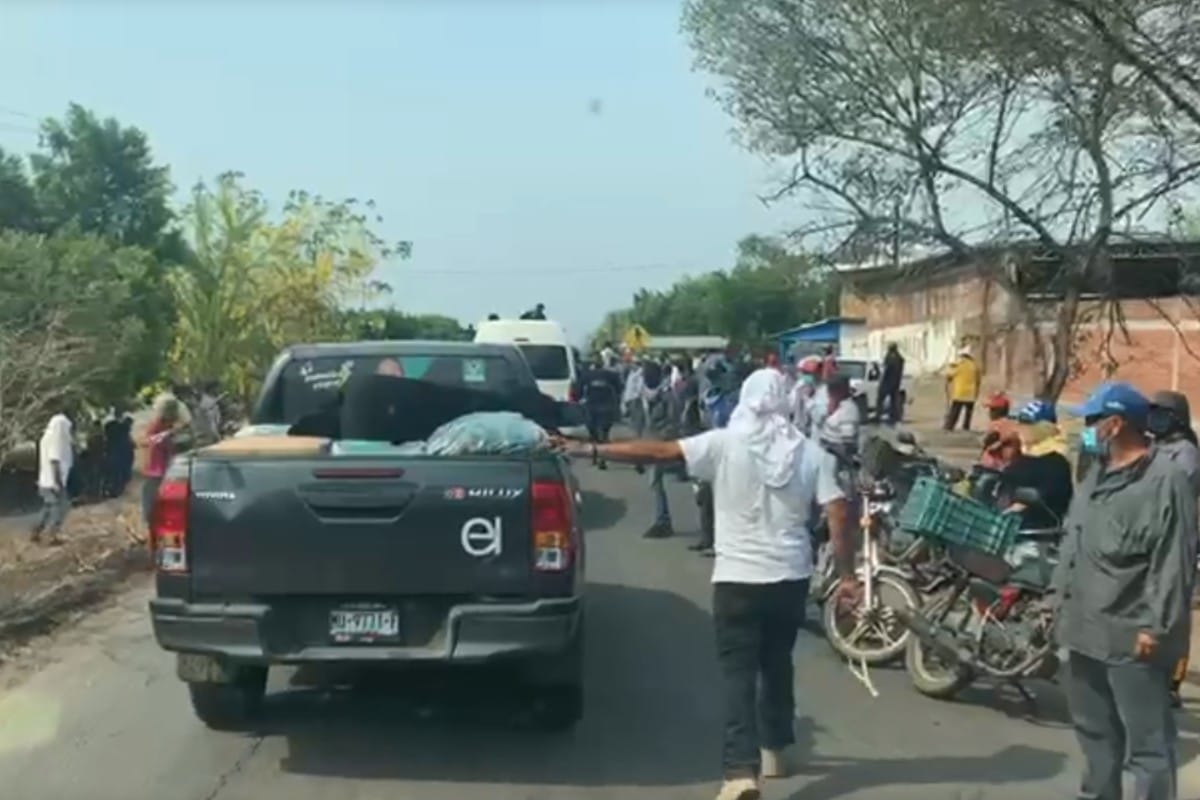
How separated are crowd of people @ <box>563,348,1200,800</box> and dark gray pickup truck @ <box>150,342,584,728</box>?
49 cm

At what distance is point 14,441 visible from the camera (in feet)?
51.3

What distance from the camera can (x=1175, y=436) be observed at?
7617 millimetres

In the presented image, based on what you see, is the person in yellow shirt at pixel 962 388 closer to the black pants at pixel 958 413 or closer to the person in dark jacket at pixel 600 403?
the black pants at pixel 958 413

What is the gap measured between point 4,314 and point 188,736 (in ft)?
49.0

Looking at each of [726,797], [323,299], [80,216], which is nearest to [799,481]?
[726,797]

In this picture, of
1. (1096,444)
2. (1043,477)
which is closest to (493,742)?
(1096,444)

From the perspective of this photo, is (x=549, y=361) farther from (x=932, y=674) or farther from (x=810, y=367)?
(x=932, y=674)

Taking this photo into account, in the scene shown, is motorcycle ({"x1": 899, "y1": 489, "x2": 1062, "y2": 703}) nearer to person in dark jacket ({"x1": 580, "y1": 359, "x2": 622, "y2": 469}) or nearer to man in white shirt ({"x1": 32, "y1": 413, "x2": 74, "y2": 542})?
man in white shirt ({"x1": 32, "y1": 413, "x2": 74, "y2": 542})

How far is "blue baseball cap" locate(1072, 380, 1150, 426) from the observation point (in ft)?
19.3

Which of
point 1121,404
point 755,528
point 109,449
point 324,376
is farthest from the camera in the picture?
point 109,449

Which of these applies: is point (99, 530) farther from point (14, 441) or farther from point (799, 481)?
point (799, 481)

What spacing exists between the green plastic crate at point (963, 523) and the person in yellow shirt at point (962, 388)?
21.6 metres

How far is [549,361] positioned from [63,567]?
43.0 ft

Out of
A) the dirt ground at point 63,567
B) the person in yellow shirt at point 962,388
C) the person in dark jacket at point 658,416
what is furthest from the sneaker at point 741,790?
the person in yellow shirt at point 962,388
